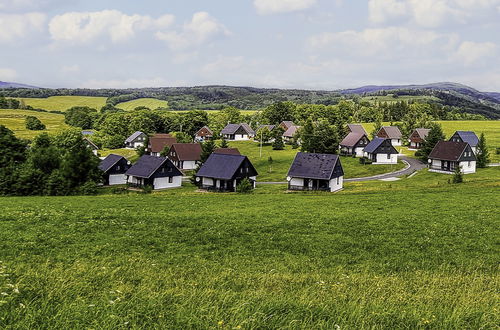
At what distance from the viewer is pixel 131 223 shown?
20.1 meters

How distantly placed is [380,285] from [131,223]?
14.3 metres

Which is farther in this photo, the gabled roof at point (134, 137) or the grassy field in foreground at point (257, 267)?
the gabled roof at point (134, 137)

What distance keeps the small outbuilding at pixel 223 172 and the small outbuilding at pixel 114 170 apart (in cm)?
1565

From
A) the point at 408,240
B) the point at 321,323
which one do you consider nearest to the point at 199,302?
the point at 321,323

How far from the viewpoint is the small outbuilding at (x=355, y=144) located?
94.6 m

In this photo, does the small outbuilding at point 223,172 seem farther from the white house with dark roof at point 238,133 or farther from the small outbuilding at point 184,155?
the white house with dark roof at point 238,133

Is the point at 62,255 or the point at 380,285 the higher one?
the point at 380,285

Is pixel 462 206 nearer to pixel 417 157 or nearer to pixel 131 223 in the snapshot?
pixel 131 223

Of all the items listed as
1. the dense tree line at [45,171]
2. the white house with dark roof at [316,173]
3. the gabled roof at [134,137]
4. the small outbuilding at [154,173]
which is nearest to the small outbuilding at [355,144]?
the white house with dark roof at [316,173]

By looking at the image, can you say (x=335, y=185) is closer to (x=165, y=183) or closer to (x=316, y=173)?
(x=316, y=173)

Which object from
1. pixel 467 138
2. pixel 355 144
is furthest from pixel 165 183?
pixel 467 138

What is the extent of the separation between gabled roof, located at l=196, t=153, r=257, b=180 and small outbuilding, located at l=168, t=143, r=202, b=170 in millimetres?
24349

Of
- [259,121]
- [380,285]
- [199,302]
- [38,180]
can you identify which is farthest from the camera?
[259,121]

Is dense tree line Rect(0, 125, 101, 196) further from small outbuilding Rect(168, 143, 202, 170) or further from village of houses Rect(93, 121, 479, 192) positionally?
small outbuilding Rect(168, 143, 202, 170)
